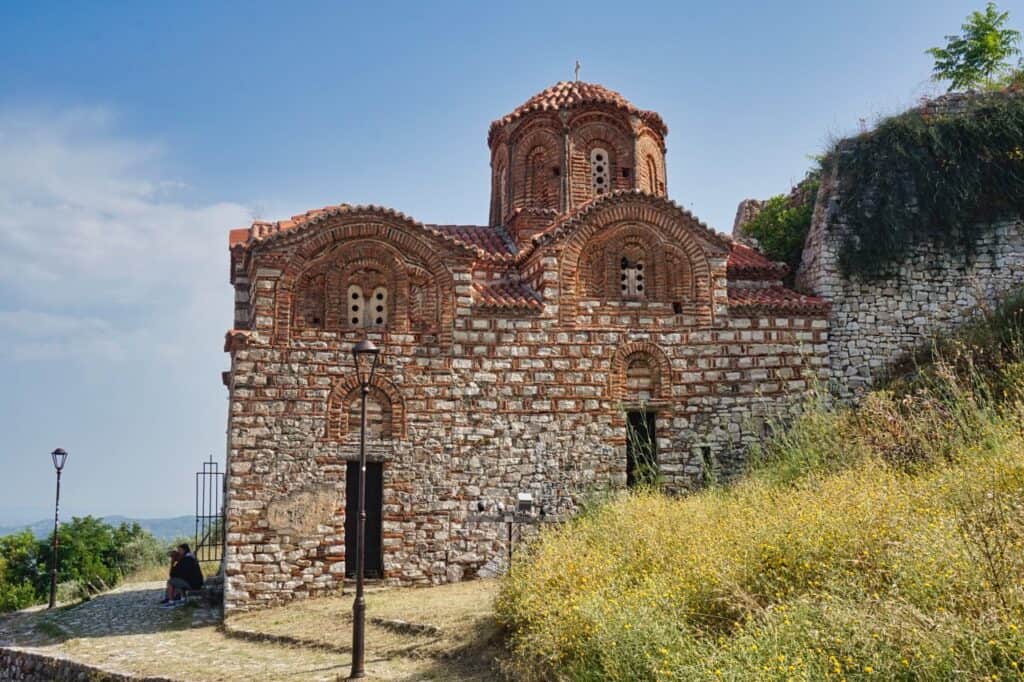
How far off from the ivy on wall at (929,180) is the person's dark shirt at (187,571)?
36.8 feet

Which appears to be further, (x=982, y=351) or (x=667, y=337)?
(x=667, y=337)

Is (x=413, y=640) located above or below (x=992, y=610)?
below

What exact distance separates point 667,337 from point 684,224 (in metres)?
1.80

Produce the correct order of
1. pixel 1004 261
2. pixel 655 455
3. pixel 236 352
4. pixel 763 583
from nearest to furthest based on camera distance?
pixel 763 583 < pixel 236 352 < pixel 655 455 < pixel 1004 261

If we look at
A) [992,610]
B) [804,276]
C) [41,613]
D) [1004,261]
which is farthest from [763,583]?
[41,613]

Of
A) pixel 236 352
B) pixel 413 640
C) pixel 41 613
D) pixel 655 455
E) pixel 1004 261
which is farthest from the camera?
pixel 41 613

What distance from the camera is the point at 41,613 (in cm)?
1612

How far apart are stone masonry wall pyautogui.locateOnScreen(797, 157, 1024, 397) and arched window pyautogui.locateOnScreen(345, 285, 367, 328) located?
7195 millimetres

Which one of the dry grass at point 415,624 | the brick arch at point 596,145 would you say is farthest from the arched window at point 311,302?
the brick arch at point 596,145

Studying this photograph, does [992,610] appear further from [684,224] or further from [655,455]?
[684,224]

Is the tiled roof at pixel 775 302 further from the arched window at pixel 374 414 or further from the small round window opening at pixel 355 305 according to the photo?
the small round window opening at pixel 355 305

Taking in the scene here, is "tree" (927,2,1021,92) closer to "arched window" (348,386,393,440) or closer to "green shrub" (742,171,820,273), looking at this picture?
"green shrub" (742,171,820,273)

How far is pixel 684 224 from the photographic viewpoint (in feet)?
46.8

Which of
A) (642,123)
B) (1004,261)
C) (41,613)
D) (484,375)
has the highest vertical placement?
(642,123)
